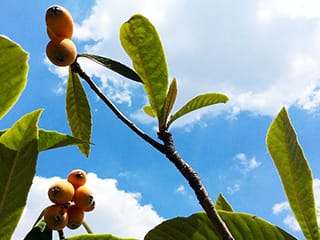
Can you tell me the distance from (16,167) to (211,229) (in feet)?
1.82

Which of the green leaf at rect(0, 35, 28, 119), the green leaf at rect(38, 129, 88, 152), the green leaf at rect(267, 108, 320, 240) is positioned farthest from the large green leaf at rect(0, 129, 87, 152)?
the green leaf at rect(267, 108, 320, 240)

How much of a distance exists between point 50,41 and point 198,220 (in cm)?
82

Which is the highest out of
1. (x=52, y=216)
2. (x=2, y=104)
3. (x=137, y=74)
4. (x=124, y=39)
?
(x=124, y=39)

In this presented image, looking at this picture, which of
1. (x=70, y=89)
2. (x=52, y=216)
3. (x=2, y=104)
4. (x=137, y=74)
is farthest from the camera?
(x=70, y=89)

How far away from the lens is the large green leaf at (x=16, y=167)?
3.62 ft

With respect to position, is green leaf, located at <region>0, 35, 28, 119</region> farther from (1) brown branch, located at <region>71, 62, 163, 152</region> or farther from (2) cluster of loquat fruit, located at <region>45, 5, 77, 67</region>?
(2) cluster of loquat fruit, located at <region>45, 5, 77, 67</region>

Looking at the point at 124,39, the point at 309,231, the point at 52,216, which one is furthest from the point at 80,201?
the point at 309,231

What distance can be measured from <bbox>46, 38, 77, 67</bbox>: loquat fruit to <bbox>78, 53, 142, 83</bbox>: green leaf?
5.1 inches

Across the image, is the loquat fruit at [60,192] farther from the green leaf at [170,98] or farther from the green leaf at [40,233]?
the green leaf at [170,98]

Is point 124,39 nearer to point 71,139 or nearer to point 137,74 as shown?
point 137,74

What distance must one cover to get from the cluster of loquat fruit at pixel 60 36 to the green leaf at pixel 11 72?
0.36 meters

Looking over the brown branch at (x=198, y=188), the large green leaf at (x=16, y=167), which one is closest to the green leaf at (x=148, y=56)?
the brown branch at (x=198, y=188)

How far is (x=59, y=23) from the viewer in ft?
5.82

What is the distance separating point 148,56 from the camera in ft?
5.63
